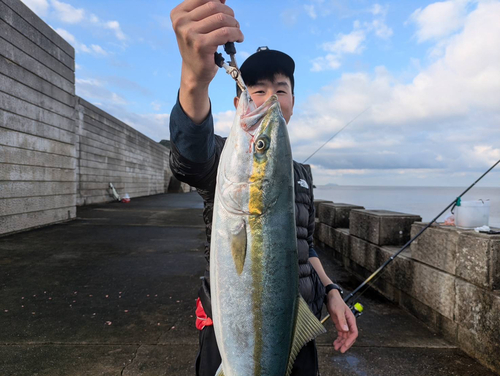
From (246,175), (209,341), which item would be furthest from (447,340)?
(246,175)

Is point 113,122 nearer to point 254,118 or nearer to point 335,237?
point 335,237

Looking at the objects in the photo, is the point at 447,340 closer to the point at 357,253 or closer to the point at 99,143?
the point at 357,253

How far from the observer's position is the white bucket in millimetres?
3518

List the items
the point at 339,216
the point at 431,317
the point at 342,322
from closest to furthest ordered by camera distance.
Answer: the point at 342,322
the point at 431,317
the point at 339,216

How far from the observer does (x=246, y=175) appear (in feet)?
4.25

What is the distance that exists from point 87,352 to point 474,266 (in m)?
3.93

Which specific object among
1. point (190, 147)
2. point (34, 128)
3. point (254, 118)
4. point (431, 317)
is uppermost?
point (34, 128)

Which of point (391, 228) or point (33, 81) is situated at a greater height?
point (33, 81)

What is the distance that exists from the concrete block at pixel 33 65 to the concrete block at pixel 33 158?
213 cm

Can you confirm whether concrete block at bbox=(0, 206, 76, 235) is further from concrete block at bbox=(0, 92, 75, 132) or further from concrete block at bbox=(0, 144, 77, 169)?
concrete block at bbox=(0, 92, 75, 132)

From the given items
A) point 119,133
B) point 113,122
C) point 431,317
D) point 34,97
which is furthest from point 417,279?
point 119,133

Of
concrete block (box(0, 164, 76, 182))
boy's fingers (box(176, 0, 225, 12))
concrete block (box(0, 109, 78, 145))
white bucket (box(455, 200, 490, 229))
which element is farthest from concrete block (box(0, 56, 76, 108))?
white bucket (box(455, 200, 490, 229))

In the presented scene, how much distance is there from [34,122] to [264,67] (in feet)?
28.3

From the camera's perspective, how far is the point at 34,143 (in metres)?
8.38
